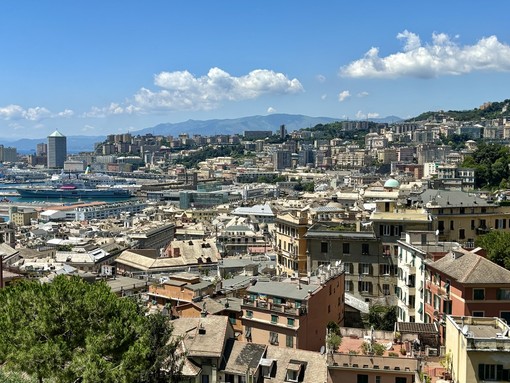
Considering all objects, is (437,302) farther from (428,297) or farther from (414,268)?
(414,268)

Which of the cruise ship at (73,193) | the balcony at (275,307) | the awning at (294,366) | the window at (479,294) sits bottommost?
the cruise ship at (73,193)

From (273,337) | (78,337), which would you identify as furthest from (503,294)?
(78,337)

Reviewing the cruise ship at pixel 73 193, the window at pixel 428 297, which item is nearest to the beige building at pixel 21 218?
the cruise ship at pixel 73 193

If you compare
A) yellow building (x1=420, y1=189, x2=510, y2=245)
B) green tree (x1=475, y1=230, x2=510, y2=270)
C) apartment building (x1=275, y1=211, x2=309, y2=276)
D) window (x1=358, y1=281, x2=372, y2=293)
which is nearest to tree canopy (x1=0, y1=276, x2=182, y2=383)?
window (x1=358, y1=281, x2=372, y2=293)

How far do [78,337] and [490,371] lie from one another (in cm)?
1051

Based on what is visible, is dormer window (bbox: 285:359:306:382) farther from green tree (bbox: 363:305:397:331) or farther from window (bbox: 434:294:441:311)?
green tree (bbox: 363:305:397:331)

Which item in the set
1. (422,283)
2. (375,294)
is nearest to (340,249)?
(375,294)

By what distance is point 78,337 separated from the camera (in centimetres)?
1816

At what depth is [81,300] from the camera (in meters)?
18.5

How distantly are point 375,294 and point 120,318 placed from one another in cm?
1617

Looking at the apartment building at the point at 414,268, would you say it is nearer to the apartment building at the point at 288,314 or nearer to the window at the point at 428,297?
the window at the point at 428,297

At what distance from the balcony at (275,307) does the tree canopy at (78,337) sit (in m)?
4.89

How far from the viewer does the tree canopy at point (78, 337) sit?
16953 millimetres

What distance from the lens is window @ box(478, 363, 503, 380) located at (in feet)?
52.6
